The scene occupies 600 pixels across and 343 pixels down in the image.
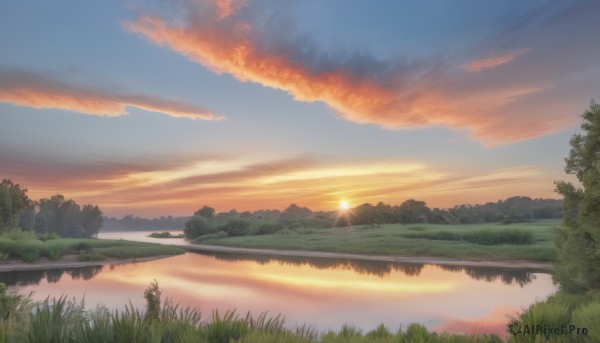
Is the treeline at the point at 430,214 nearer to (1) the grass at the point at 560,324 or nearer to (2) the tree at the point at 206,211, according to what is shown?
(2) the tree at the point at 206,211

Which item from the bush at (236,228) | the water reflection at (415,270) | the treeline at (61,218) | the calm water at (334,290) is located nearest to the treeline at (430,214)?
the bush at (236,228)

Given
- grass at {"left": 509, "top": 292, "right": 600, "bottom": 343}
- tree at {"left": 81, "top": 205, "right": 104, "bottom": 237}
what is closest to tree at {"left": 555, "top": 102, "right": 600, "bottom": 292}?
grass at {"left": 509, "top": 292, "right": 600, "bottom": 343}

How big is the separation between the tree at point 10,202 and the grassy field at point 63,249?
3.94 m

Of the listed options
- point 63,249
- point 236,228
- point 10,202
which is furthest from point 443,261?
point 236,228

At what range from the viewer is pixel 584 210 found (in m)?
12.8

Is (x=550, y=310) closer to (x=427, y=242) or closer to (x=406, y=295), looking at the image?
(x=406, y=295)

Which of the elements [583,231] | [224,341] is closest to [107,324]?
[224,341]

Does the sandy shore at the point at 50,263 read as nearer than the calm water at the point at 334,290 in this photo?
No

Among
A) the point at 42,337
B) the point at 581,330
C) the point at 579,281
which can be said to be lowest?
the point at 579,281

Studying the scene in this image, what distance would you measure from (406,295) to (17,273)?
38043mm

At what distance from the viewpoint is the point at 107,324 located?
609 centimetres

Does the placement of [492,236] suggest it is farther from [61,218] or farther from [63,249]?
[61,218]

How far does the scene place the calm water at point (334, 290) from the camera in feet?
64.9

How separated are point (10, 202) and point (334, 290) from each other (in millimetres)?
53371
